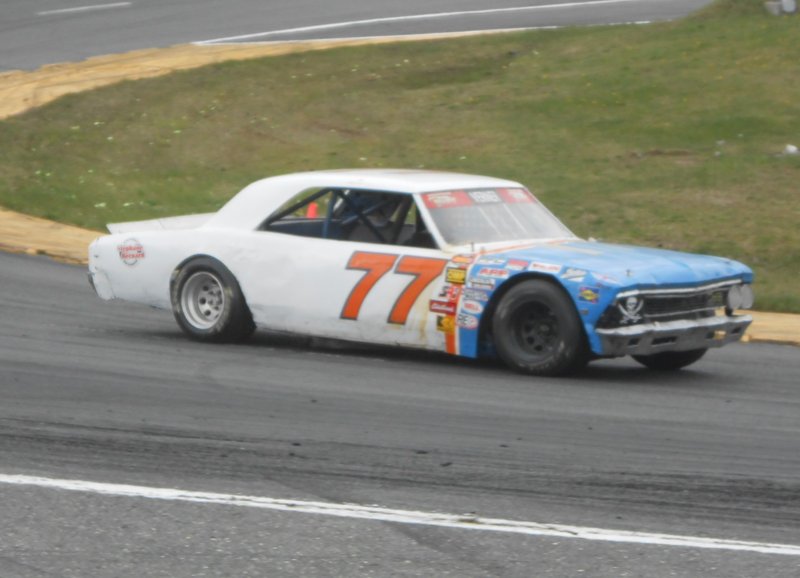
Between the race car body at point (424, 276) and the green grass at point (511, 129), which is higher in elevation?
the green grass at point (511, 129)

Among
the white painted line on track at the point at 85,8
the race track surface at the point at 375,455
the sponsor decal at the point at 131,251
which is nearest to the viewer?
the race track surface at the point at 375,455

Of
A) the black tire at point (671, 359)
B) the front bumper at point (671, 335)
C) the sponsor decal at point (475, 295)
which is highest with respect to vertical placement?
the sponsor decal at point (475, 295)

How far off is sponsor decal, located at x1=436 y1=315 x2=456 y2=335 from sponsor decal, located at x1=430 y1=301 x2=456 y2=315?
40 millimetres

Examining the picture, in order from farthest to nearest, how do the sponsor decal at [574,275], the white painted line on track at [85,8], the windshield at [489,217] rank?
the white painted line on track at [85,8]
the windshield at [489,217]
the sponsor decal at [574,275]

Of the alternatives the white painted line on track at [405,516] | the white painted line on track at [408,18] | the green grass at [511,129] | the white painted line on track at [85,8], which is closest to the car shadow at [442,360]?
the white painted line on track at [405,516]

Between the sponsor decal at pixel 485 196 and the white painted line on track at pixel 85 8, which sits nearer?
the sponsor decal at pixel 485 196

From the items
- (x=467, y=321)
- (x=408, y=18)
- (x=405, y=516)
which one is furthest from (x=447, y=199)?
(x=408, y=18)

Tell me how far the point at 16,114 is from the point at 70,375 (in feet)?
44.4

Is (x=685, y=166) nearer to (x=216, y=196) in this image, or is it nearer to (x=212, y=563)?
(x=216, y=196)

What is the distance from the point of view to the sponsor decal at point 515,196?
1098 centimetres

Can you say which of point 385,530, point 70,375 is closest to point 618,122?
point 70,375

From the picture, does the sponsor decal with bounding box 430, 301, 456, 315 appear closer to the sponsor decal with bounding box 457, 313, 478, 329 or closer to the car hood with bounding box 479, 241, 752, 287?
the sponsor decal with bounding box 457, 313, 478, 329

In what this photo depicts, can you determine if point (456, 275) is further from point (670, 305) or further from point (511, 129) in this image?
point (511, 129)

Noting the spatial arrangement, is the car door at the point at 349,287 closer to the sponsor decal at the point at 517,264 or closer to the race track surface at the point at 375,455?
the race track surface at the point at 375,455
